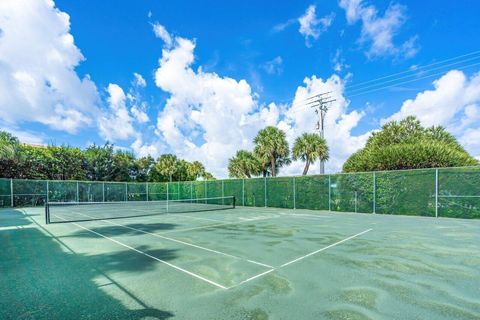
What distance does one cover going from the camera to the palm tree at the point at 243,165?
106 feet

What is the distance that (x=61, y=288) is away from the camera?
4570mm

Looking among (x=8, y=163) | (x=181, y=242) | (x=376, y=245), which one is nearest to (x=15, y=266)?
Result: (x=181, y=242)

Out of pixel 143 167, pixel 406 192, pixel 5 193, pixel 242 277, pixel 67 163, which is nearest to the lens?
pixel 242 277

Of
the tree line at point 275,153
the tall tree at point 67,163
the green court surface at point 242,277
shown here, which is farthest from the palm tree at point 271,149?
the tall tree at point 67,163

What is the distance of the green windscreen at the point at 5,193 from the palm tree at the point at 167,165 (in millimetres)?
22760

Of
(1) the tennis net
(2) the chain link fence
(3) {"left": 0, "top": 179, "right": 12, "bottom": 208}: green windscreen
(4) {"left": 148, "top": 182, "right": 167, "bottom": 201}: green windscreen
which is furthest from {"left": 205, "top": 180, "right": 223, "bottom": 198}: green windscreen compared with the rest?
(3) {"left": 0, "top": 179, "right": 12, "bottom": 208}: green windscreen

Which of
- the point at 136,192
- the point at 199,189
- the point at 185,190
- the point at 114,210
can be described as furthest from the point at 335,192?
the point at 136,192

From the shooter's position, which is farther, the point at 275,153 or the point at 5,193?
the point at 275,153

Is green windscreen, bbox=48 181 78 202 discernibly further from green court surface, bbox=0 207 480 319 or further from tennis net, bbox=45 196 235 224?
green court surface, bbox=0 207 480 319

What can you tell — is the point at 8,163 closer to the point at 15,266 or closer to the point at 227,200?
the point at 227,200

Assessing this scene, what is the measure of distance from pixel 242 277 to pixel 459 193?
576 inches

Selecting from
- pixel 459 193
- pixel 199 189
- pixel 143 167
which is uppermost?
pixel 143 167

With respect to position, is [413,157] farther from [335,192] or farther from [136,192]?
[136,192]

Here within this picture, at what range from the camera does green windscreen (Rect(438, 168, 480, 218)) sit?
43.6 feet
